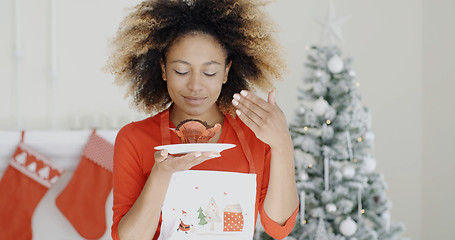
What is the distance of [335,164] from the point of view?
269 cm

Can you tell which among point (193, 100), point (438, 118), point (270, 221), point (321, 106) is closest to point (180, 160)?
point (193, 100)

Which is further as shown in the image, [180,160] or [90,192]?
[90,192]

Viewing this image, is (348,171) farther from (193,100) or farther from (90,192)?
(193,100)

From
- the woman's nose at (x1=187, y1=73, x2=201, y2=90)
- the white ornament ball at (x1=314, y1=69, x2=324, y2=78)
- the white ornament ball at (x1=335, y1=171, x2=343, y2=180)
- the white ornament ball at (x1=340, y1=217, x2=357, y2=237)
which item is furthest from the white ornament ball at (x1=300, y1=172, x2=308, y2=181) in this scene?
the woman's nose at (x1=187, y1=73, x2=201, y2=90)

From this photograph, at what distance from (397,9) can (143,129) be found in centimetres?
303

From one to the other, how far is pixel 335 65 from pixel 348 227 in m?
0.91

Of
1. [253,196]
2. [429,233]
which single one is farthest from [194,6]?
[429,233]

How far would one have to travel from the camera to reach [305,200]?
8.79ft

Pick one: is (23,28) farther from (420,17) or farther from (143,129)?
(420,17)

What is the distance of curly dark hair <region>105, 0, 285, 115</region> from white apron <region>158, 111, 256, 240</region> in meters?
0.24

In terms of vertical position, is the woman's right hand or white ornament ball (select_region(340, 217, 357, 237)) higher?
the woman's right hand

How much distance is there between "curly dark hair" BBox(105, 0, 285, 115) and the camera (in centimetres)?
130

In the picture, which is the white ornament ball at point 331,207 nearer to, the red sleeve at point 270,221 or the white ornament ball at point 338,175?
the white ornament ball at point 338,175

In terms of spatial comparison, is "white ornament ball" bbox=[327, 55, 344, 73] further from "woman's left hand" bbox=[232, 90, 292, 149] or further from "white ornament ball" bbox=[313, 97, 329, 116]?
"woman's left hand" bbox=[232, 90, 292, 149]
